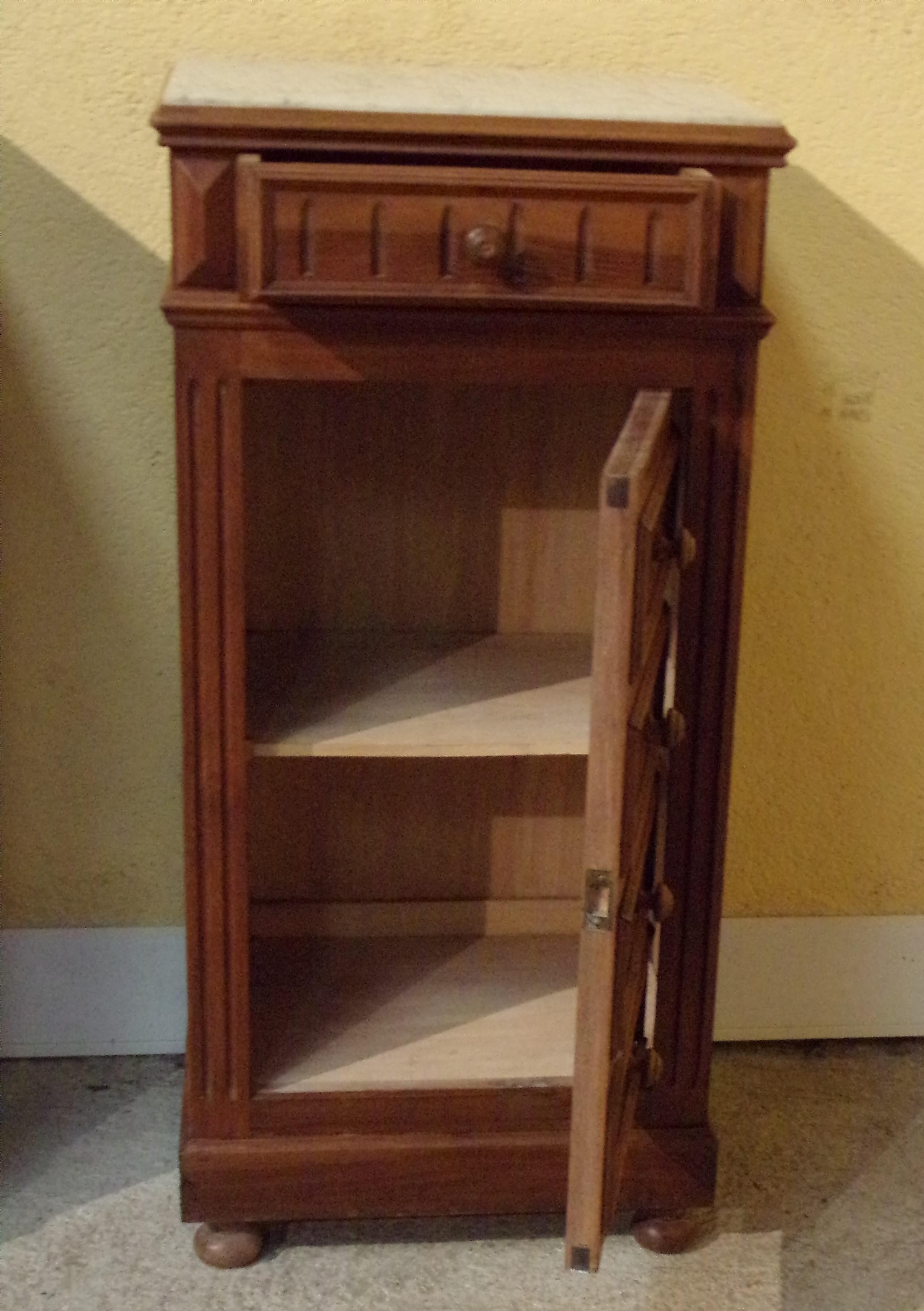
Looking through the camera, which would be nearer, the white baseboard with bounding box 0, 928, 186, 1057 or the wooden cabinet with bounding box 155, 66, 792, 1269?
the wooden cabinet with bounding box 155, 66, 792, 1269

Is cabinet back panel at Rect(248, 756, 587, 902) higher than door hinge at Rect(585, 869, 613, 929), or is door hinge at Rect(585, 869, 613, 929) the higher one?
door hinge at Rect(585, 869, 613, 929)

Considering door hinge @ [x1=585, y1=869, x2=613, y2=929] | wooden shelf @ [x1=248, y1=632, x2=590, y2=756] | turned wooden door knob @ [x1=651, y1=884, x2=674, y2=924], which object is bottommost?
turned wooden door knob @ [x1=651, y1=884, x2=674, y2=924]

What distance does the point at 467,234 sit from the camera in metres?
1.08

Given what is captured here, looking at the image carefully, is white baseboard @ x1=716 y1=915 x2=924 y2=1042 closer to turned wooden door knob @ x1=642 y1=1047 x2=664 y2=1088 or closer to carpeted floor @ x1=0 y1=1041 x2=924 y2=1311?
carpeted floor @ x1=0 y1=1041 x2=924 y2=1311

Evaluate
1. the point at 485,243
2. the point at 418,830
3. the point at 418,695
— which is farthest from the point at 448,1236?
the point at 485,243

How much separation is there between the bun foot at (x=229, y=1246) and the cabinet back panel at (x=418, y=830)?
1.18ft

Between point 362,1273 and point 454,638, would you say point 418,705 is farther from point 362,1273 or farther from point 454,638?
point 362,1273

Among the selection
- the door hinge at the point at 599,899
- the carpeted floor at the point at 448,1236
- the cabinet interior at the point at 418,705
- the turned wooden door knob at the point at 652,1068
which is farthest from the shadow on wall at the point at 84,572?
the door hinge at the point at 599,899

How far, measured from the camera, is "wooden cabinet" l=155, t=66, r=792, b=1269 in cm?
108

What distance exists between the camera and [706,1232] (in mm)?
1454

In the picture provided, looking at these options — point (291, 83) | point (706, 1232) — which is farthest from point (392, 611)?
point (706, 1232)

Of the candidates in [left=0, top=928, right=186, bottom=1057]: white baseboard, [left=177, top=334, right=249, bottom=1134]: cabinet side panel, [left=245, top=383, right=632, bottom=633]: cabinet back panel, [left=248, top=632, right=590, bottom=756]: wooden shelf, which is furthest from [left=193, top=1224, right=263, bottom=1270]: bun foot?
[left=245, top=383, right=632, bottom=633]: cabinet back panel

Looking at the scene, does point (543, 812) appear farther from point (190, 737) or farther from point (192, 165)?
point (192, 165)

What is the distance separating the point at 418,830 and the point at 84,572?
0.45 m
